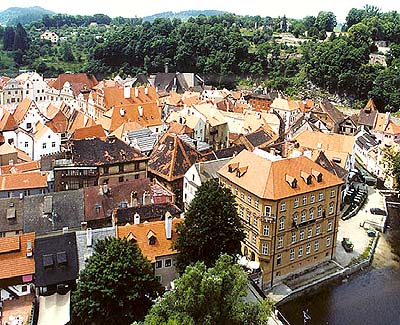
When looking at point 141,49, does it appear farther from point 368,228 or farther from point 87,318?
point 87,318

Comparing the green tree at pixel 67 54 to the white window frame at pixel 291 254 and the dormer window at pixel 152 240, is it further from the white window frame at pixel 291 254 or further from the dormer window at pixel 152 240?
the dormer window at pixel 152 240

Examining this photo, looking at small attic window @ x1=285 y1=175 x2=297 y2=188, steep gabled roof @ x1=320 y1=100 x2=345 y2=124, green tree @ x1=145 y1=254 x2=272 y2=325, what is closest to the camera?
green tree @ x1=145 y1=254 x2=272 y2=325

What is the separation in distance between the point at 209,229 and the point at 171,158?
52.4ft

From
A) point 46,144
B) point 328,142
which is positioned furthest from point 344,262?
point 46,144

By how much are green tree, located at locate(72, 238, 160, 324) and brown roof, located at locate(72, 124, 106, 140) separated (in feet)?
97.9

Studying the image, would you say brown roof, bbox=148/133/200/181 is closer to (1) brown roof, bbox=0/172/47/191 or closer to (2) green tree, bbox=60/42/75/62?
(1) brown roof, bbox=0/172/47/191

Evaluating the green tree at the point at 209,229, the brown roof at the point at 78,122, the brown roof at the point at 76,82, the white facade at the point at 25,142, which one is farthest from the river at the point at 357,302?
the brown roof at the point at 76,82

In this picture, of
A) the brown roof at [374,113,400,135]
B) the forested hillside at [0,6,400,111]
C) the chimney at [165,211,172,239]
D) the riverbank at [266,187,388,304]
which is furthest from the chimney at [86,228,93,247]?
the forested hillside at [0,6,400,111]

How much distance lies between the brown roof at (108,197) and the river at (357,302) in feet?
49.0

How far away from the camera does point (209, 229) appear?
33844 millimetres

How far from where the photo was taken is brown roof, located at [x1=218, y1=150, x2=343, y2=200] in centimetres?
3775

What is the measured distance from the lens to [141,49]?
12469 centimetres

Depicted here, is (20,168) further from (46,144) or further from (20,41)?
(20,41)

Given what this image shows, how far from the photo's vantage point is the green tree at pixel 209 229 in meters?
33.2
